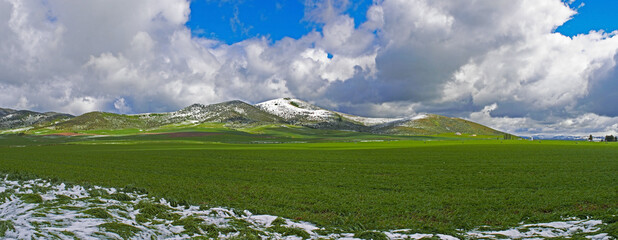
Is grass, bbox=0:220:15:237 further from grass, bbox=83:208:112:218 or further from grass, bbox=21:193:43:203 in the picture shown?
grass, bbox=21:193:43:203

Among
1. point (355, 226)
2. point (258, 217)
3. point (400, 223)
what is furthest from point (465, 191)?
point (258, 217)

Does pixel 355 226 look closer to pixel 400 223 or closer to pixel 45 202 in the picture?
pixel 400 223

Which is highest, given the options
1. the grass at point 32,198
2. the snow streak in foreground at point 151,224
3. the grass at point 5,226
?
the grass at point 5,226

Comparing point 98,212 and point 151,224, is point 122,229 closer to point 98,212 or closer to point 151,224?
point 151,224

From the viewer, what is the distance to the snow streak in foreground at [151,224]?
33.4 feet

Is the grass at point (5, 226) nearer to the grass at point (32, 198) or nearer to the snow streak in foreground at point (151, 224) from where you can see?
the snow streak in foreground at point (151, 224)

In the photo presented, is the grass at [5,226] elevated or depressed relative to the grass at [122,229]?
elevated

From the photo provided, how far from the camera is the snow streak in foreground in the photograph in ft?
33.4

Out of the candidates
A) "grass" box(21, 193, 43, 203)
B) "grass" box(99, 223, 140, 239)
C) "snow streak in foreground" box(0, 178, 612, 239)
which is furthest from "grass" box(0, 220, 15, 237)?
"grass" box(21, 193, 43, 203)

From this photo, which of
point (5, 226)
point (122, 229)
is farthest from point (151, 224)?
point (5, 226)

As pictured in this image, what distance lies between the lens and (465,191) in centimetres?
1977

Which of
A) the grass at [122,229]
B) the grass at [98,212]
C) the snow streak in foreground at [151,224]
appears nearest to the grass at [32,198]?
the snow streak in foreground at [151,224]

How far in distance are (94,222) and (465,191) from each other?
63.5ft

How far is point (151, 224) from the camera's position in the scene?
39.2 feet
